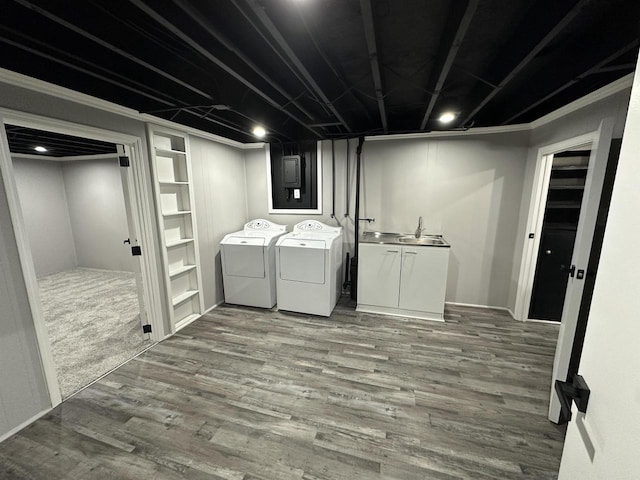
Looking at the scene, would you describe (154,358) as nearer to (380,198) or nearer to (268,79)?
(268,79)

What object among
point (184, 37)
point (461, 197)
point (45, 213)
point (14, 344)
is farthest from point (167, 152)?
point (45, 213)

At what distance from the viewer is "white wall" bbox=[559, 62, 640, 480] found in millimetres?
529

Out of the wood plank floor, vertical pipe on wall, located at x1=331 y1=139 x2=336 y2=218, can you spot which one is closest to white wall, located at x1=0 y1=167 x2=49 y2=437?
the wood plank floor

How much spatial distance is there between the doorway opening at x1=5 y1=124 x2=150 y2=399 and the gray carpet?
13 mm

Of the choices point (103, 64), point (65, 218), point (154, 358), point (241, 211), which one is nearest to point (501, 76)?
point (103, 64)

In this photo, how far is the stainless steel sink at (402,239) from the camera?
3.26 meters

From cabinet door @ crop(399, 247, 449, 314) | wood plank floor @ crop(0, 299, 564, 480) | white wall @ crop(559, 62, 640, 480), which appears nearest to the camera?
white wall @ crop(559, 62, 640, 480)

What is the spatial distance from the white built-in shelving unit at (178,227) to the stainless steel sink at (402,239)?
2298 millimetres

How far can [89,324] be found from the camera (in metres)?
3.21

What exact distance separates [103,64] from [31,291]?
1.69 m

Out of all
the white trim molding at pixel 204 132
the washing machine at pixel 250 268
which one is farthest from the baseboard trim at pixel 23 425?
the white trim molding at pixel 204 132

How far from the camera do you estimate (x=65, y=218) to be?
5312 millimetres

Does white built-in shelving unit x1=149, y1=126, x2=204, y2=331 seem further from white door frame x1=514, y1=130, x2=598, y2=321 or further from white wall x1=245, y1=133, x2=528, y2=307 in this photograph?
white door frame x1=514, y1=130, x2=598, y2=321

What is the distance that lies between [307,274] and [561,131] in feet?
10.4
